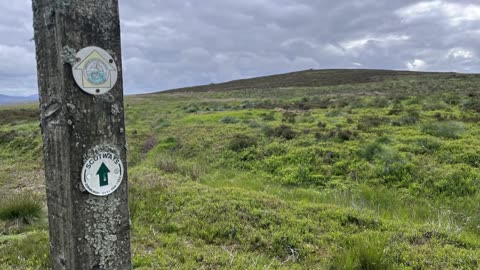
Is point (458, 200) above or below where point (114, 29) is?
below

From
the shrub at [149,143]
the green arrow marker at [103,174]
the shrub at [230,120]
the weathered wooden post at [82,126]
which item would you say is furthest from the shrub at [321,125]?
the green arrow marker at [103,174]

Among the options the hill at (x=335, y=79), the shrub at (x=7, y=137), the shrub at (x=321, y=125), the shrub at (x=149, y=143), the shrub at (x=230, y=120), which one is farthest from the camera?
the hill at (x=335, y=79)

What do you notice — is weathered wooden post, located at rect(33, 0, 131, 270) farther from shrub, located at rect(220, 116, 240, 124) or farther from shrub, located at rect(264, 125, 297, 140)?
shrub, located at rect(220, 116, 240, 124)

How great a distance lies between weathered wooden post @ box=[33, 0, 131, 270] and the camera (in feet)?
6.09

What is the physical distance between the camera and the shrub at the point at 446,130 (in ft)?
35.4

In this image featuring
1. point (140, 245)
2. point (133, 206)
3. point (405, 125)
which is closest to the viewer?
point (140, 245)

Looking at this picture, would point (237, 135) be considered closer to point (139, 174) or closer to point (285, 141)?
point (285, 141)

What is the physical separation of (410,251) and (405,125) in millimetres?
9904

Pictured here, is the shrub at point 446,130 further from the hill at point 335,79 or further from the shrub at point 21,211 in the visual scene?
the hill at point 335,79

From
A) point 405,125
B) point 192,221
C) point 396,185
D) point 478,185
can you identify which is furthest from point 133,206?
point 405,125

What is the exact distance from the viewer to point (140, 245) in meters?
4.73

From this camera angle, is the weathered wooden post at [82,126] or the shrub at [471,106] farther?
the shrub at [471,106]

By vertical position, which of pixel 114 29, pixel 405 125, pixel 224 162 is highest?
pixel 114 29

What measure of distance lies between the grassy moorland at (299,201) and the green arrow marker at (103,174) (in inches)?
96.0
